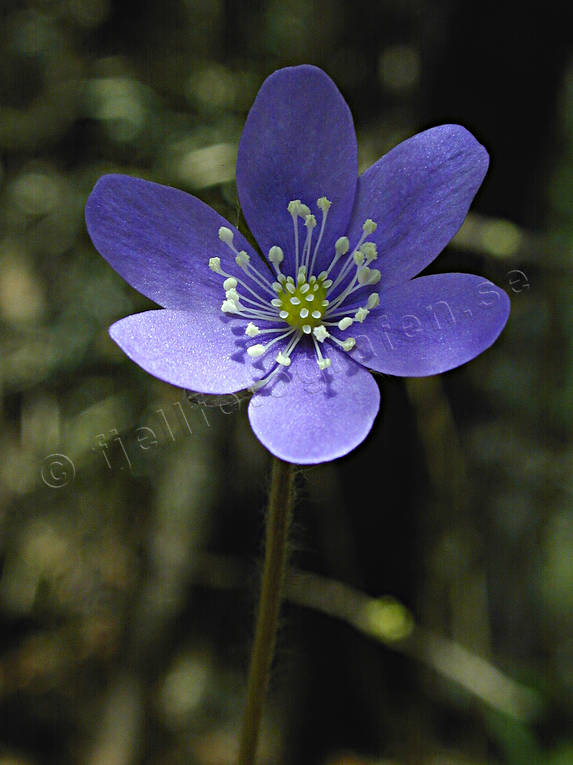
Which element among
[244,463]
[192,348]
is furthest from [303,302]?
[244,463]

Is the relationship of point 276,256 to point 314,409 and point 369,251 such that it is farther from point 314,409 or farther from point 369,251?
point 314,409

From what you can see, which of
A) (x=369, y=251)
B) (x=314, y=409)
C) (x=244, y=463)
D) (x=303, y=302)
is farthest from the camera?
(x=244, y=463)

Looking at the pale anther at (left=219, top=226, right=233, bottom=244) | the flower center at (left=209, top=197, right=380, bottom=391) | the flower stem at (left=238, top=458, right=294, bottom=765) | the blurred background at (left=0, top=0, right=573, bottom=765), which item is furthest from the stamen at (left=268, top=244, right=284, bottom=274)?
the blurred background at (left=0, top=0, right=573, bottom=765)

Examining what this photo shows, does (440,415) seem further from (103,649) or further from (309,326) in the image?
(103,649)

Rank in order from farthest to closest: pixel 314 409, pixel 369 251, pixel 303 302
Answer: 1. pixel 303 302
2. pixel 369 251
3. pixel 314 409

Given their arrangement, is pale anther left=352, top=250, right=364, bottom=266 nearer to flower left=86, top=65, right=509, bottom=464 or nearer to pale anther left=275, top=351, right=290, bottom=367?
flower left=86, top=65, right=509, bottom=464

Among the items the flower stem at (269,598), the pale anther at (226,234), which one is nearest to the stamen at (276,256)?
the pale anther at (226,234)

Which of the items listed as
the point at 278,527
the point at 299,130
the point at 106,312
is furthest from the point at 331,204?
the point at 106,312
